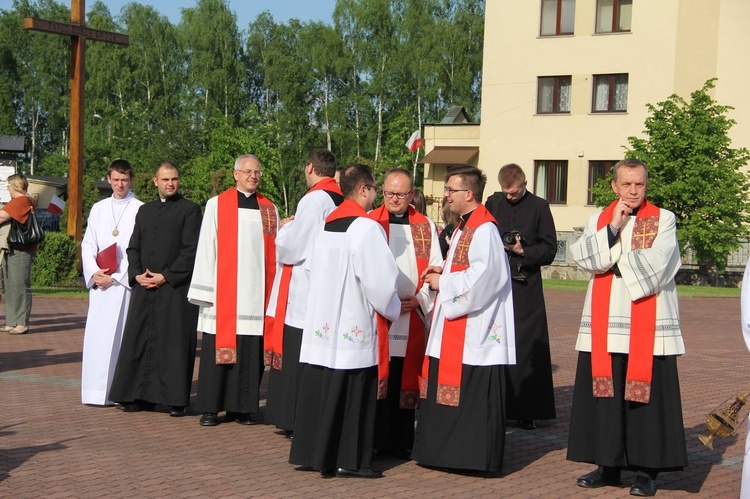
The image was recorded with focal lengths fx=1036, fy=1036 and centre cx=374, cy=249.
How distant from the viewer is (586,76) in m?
37.5

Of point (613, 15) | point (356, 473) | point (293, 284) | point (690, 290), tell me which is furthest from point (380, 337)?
point (613, 15)

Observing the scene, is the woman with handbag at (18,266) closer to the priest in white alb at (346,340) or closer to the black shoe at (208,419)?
the black shoe at (208,419)

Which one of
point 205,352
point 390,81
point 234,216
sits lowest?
point 205,352

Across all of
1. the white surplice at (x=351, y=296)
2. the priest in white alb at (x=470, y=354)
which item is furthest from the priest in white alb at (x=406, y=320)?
the white surplice at (x=351, y=296)

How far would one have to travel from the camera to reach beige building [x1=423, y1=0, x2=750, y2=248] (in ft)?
117

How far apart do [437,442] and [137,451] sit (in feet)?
7.44

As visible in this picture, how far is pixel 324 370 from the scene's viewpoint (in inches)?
278

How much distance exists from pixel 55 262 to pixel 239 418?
47.0ft

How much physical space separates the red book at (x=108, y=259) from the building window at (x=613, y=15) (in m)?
30.2

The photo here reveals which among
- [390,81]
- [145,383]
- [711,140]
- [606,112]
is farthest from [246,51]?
[145,383]

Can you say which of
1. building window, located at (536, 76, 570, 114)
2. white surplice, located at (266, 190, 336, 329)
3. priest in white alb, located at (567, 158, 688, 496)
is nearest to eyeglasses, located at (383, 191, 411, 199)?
white surplice, located at (266, 190, 336, 329)

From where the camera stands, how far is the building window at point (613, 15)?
121ft

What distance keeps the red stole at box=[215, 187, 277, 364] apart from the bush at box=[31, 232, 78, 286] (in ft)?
45.5

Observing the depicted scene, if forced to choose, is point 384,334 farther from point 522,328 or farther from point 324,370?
point 522,328
